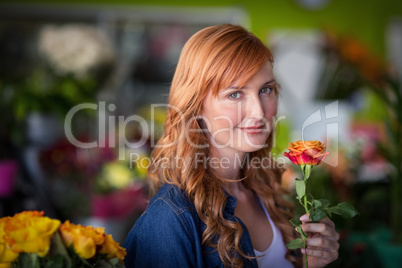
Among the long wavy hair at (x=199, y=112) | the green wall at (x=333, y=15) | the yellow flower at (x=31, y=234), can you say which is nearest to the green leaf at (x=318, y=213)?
the long wavy hair at (x=199, y=112)

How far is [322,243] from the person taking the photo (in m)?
1.03

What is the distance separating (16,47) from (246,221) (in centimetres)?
535

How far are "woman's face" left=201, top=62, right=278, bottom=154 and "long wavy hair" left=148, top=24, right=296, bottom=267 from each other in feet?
0.08

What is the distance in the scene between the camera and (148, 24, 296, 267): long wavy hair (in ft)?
3.40

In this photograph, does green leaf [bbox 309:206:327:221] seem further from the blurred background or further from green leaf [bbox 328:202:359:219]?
the blurred background

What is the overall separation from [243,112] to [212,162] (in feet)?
0.63

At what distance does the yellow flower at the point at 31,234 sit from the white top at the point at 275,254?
1.98 ft

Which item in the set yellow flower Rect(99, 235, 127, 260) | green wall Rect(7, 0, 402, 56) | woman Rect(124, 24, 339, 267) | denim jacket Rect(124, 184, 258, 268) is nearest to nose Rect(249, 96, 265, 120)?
woman Rect(124, 24, 339, 267)

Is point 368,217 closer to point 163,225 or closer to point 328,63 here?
point 328,63

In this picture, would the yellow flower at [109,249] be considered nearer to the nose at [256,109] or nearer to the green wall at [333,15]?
the nose at [256,109]

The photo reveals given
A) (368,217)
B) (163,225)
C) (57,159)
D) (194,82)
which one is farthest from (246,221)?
(57,159)

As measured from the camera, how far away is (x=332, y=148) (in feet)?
8.40

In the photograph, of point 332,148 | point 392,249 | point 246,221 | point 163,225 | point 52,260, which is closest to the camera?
point 52,260

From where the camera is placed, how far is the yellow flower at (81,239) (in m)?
0.72
